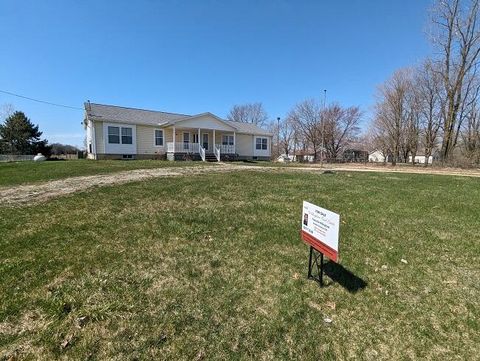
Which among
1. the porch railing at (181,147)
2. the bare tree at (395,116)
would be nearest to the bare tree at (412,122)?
the bare tree at (395,116)

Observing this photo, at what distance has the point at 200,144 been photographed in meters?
26.2

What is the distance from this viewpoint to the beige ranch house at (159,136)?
2181 cm

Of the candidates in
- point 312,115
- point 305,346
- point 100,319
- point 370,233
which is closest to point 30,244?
point 100,319

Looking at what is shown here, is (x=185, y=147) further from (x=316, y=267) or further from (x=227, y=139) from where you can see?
(x=316, y=267)

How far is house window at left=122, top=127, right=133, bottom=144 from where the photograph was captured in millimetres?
22656

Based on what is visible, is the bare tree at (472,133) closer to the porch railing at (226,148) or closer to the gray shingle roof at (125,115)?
the porch railing at (226,148)

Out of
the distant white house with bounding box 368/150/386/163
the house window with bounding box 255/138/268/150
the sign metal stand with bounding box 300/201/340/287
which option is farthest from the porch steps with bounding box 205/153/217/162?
the distant white house with bounding box 368/150/386/163

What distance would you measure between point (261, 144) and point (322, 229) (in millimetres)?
29053

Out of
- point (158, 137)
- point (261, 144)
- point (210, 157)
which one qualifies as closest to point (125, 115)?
point (158, 137)

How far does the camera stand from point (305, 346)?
2637 millimetres

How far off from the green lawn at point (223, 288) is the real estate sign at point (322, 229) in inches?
23.2

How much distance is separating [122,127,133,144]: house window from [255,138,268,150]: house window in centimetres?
1359

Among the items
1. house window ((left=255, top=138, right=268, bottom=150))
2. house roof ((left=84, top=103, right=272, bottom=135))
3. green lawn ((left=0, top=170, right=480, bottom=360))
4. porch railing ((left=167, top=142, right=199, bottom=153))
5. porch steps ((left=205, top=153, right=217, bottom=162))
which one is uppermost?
house roof ((left=84, top=103, right=272, bottom=135))

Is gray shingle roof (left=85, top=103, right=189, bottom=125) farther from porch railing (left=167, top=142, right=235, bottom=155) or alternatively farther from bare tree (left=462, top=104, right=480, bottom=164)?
bare tree (left=462, top=104, right=480, bottom=164)
